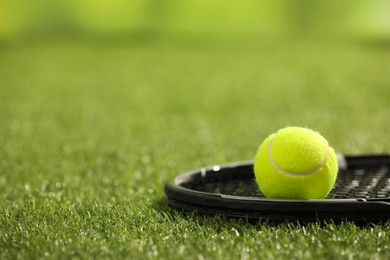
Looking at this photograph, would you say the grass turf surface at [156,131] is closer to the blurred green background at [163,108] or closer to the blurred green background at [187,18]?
the blurred green background at [163,108]

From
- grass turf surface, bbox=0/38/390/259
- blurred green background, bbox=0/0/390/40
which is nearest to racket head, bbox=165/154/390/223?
grass turf surface, bbox=0/38/390/259

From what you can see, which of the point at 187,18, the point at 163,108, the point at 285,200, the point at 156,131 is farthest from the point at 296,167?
the point at 187,18

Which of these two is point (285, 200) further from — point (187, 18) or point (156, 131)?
point (187, 18)

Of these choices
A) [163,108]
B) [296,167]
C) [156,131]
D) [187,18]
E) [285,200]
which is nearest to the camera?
[285,200]

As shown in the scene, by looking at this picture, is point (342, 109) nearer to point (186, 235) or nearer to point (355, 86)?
point (355, 86)

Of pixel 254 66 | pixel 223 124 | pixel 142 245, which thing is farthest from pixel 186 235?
pixel 254 66

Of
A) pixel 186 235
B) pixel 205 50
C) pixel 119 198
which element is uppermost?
pixel 186 235
